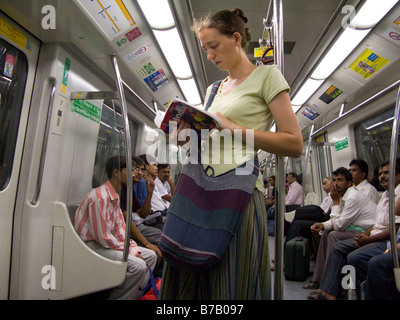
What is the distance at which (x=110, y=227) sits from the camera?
2295 millimetres

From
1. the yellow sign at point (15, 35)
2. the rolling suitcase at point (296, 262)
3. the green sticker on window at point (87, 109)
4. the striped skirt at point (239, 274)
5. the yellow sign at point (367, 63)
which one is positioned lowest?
the rolling suitcase at point (296, 262)

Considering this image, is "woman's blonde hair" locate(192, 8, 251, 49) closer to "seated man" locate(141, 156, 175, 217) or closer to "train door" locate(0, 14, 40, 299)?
"train door" locate(0, 14, 40, 299)

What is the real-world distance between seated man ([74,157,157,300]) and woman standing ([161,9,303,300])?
1381 mm

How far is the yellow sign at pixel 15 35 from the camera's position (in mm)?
1821

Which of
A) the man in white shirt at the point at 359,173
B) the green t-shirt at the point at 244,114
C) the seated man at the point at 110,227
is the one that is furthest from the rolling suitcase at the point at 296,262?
the green t-shirt at the point at 244,114

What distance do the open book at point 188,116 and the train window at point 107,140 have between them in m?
1.48

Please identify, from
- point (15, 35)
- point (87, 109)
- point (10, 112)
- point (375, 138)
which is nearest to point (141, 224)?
point (87, 109)

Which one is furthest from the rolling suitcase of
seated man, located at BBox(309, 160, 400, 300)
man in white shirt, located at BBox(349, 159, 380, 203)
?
man in white shirt, located at BBox(349, 159, 380, 203)

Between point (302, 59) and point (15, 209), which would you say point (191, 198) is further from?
point (302, 59)

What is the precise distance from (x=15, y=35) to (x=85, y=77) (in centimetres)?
67

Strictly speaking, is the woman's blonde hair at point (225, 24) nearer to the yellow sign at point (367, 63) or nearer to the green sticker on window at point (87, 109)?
the green sticker on window at point (87, 109)

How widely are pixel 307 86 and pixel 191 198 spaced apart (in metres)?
3.95

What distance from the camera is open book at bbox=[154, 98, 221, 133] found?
0.85 metres

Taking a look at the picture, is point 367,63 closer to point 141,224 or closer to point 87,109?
point 87,109
